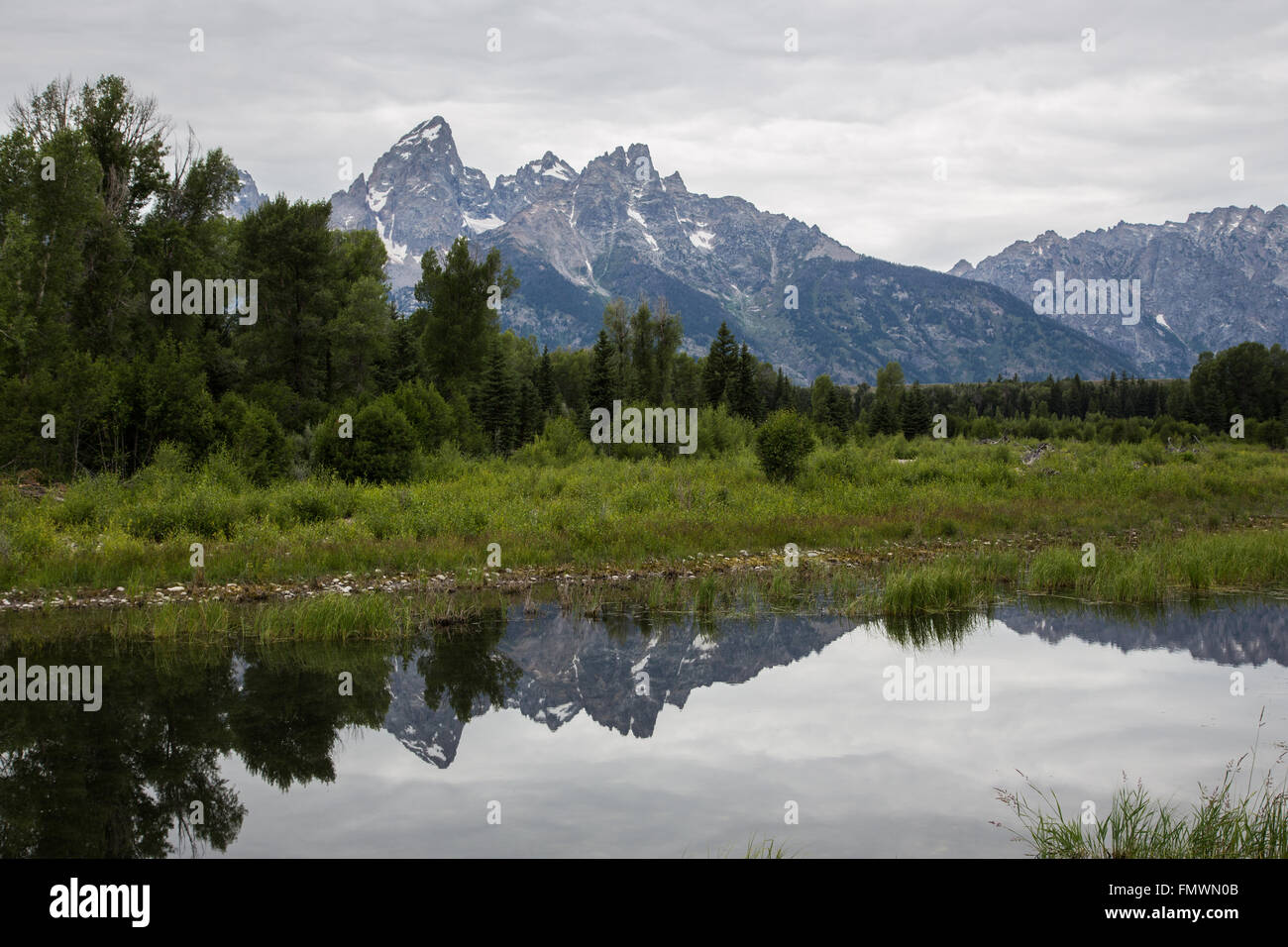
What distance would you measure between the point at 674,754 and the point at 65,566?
Result: 14.1 m

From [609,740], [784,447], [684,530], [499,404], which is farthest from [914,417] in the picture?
[609,740]

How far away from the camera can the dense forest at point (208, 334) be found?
2911 cm

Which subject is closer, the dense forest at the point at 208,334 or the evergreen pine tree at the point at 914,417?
the dense forest at the point at 208,334

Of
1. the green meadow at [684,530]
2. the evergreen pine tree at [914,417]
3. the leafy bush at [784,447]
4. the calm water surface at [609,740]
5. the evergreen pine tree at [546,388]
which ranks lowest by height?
the calm water surface at [609,740]

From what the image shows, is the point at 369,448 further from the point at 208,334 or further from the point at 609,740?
the point at 609,740

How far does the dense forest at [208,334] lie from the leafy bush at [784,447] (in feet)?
5.64

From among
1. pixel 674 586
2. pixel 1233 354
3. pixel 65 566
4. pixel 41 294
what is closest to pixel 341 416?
pixel 41 294

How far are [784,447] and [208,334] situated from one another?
24.4m

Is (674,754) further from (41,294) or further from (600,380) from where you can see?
(600,380)

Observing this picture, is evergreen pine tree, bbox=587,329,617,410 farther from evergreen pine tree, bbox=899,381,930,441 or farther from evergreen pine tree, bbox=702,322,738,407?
evergreen pine tree, bbox=899,381,930,441

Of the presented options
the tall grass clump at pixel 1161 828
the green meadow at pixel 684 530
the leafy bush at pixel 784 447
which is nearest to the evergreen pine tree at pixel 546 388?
the green meadow at pixel 684 530

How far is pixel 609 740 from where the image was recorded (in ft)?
32.4

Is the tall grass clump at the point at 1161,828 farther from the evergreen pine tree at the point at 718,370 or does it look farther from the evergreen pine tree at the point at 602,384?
the evergreen pine tree at the point at 718,370

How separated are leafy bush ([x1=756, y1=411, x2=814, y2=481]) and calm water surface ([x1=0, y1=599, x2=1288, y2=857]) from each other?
18326 mm
